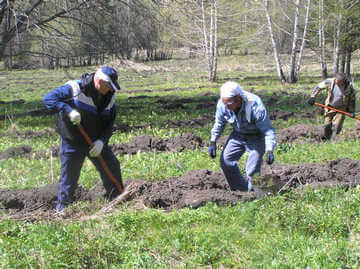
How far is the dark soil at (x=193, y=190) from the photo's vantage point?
5379mm

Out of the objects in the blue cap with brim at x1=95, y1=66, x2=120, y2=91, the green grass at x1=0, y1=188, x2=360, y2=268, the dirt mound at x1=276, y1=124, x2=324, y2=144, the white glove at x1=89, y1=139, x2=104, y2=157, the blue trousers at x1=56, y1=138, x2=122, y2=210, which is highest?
the blue cap with brim at x1=95, y1=66, x2=120, y2=91

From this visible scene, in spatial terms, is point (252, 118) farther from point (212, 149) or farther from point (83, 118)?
point (83, 118)

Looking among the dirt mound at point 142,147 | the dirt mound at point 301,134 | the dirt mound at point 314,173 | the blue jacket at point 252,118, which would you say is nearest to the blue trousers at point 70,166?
the blue jacket at point 252,118

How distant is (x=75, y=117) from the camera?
488 cm

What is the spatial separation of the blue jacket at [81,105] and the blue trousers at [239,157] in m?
1.64

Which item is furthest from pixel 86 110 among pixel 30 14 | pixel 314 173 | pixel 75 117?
pixel 30 14

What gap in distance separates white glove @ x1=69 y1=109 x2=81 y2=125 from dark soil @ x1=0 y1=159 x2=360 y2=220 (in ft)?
3.44

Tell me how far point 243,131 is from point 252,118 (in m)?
0.35

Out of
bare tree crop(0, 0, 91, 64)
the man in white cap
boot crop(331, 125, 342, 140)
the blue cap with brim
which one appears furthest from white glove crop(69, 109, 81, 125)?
bare tree crop(0, 0, 91, 64)

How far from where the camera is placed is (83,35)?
40.0ft

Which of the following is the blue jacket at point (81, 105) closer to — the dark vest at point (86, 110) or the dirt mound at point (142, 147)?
the dark vest at point (86, 110)

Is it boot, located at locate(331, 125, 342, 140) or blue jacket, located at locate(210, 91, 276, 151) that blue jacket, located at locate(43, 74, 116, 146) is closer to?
blue jacket, located at locate(210, 91, 276, 151)

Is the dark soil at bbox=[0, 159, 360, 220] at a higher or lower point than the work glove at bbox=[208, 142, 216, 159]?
lower

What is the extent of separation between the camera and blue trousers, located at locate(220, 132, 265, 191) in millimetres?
5719
